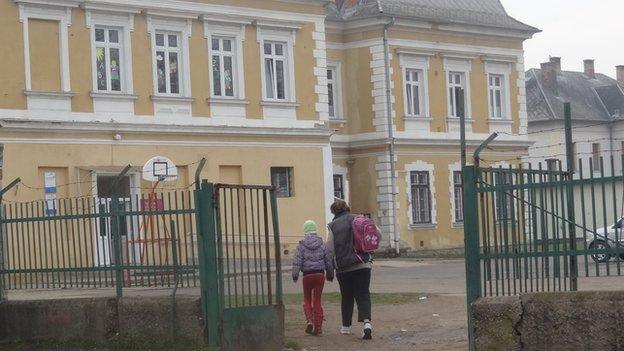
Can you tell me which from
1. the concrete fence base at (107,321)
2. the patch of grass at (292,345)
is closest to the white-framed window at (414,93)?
the concrete fence base at (107,321)

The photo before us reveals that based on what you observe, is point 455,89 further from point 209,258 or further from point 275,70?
point 209,258

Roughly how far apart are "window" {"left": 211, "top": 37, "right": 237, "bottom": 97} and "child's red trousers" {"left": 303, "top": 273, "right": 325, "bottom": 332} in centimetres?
1964

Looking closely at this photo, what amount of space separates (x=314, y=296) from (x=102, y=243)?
2898 mm

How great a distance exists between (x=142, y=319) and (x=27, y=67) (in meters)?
17.8

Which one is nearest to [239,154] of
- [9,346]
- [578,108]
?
[9,346]

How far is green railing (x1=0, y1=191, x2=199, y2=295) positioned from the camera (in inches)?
598

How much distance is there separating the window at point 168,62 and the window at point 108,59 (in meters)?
1.23

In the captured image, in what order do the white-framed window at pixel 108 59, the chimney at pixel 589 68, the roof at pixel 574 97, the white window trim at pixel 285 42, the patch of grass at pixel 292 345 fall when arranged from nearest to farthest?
the patch of grass at pixel 292 345 < the white-framed window at pixel 108 59 < the white window trim at pixel 285 42 < the roof at pixel 574 97 < the chimney at pixel 589 68

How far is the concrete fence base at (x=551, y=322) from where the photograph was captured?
12.2 m

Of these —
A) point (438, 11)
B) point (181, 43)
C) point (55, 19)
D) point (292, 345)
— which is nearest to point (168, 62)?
point (181, 43)

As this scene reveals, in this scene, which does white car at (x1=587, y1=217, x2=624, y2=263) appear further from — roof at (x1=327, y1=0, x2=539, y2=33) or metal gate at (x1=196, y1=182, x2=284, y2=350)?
roof at (x1=327, y1=0, x2=539, y2=33)

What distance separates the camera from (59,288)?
1686 centimetres

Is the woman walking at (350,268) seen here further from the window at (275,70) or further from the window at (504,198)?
the window at (275,70)

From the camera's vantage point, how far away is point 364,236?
17000 millimetres
